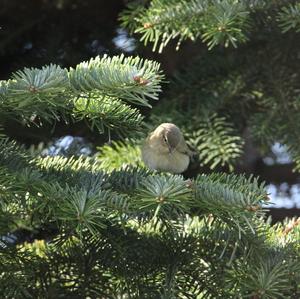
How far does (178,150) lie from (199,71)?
0.33m

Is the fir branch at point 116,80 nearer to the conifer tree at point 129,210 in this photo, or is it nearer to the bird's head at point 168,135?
the conifer tree at point 129,210

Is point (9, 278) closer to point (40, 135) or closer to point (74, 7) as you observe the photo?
point (40, 135)

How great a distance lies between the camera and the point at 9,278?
1.63m

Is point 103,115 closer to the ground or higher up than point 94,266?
higher up

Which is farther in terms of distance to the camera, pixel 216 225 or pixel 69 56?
pixel 69 56

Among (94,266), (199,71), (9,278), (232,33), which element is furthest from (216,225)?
(199,71)

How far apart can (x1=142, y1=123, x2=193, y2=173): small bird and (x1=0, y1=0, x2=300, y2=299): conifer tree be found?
354mm

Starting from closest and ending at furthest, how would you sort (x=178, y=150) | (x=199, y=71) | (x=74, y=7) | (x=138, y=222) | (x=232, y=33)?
(x=138, y=222) < (x=232, y=33) < (x=178, y=150) < (x=199, y=71) < (x=74, y=7)

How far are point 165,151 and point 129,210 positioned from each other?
0.96 meters

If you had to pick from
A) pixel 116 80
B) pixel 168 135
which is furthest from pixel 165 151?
pixel 116 80

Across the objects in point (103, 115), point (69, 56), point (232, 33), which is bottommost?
point (103, 115)

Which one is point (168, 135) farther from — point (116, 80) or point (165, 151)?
point (116, 80)

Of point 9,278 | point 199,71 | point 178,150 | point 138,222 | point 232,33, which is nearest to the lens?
point 9,278

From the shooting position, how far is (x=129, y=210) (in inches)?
58.2
